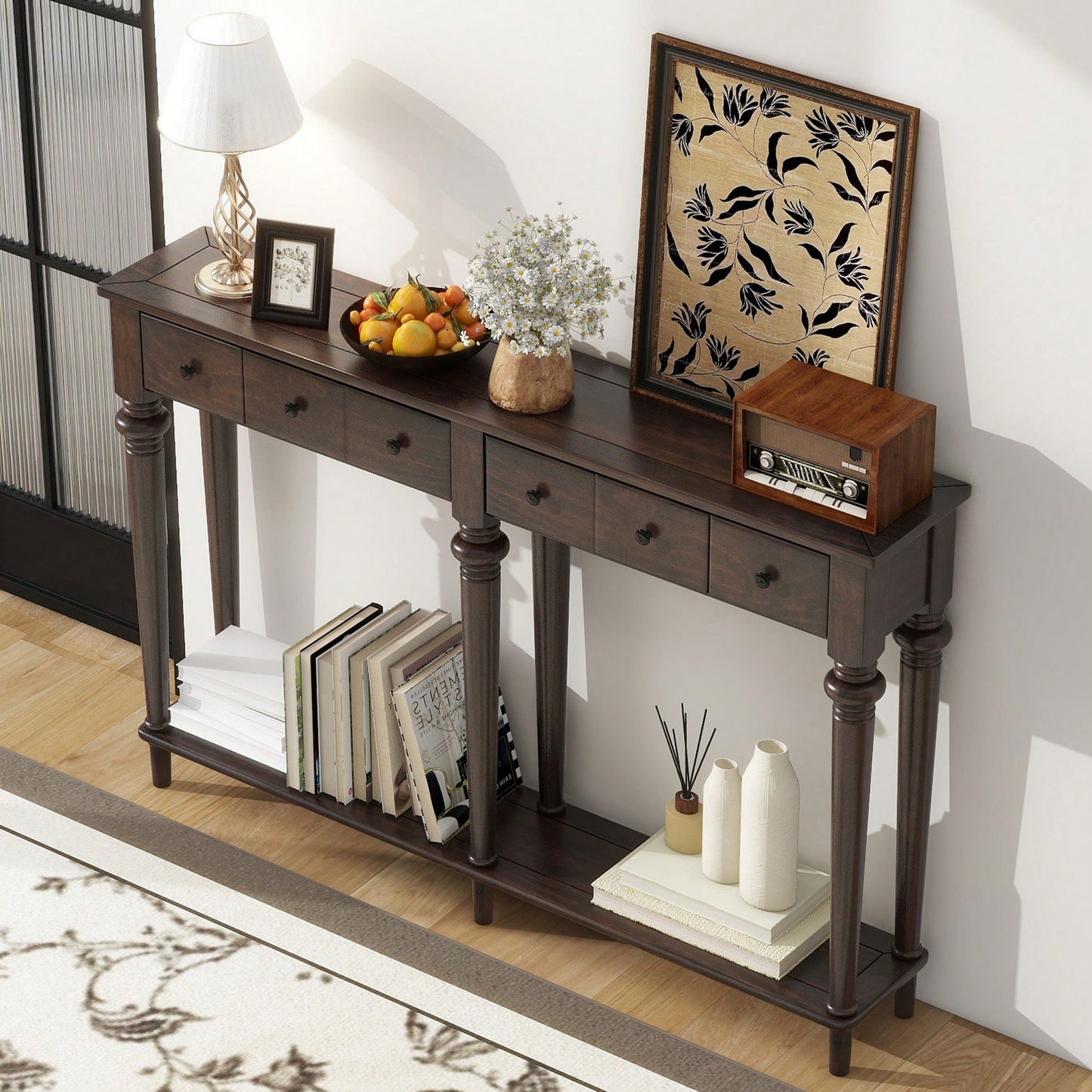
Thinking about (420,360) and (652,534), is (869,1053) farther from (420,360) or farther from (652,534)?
(420,360)

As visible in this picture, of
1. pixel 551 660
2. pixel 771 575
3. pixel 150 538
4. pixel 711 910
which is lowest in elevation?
pixel 711 910

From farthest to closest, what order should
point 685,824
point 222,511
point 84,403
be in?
point 84,403 → point 222,511 → point 685,824

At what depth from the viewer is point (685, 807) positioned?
2969 millimetres

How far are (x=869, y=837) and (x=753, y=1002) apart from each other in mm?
362

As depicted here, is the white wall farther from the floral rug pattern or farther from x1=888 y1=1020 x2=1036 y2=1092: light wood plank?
the floral rug pattern

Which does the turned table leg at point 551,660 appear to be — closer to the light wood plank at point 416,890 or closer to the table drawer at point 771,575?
the light wood plank at point 416,890

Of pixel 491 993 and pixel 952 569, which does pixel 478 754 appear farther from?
pixel 952 569

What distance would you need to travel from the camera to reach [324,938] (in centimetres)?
311

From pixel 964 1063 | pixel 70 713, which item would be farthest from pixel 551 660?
pixel 70 713

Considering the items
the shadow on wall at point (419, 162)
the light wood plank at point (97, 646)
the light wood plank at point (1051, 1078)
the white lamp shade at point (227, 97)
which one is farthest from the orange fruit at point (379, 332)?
the light wood plank at point (1051, 1078)

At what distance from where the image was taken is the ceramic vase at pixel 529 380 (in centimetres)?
265

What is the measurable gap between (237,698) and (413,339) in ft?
3.14

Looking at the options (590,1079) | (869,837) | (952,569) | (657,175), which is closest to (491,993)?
(590,1079)

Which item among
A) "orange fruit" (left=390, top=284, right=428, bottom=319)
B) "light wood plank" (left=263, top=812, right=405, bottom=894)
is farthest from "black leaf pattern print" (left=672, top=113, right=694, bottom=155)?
"light wood plank" (left=263, top=812, right=405, bottom=894)
